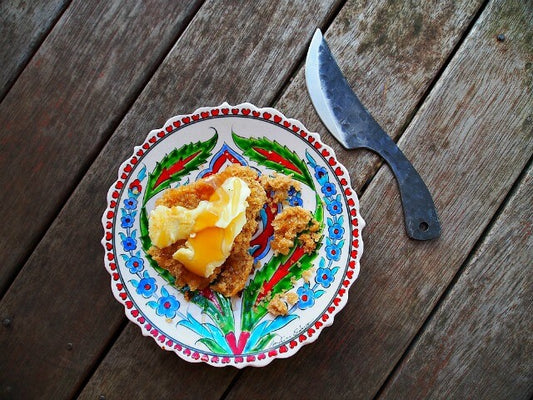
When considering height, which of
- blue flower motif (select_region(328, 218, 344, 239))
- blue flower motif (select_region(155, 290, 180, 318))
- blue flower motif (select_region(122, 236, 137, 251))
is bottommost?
blue flower motif (select_region(155, 290, 180, 318))

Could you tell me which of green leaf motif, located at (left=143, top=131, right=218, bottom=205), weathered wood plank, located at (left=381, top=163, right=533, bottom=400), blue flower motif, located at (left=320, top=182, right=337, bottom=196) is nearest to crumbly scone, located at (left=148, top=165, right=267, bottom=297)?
green leaf motif, located at (left=143, top=131, right=218, bottom=205)

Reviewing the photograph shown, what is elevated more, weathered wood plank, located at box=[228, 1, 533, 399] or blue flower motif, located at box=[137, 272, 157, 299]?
weathered wood plank, located at box=[228, 1, 533, 399]

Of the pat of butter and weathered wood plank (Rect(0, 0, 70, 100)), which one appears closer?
the pat of butter

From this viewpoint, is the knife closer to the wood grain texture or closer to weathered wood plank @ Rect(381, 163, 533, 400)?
the wood grain texture

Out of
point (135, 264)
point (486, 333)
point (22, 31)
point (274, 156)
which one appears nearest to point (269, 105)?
point (274, 156)

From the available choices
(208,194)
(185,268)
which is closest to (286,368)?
(185,268)

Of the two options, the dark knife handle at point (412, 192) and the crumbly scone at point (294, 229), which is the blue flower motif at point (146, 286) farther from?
the dark knife handle at point (412, 192)

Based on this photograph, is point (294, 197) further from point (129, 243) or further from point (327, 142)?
point (129, 243)
